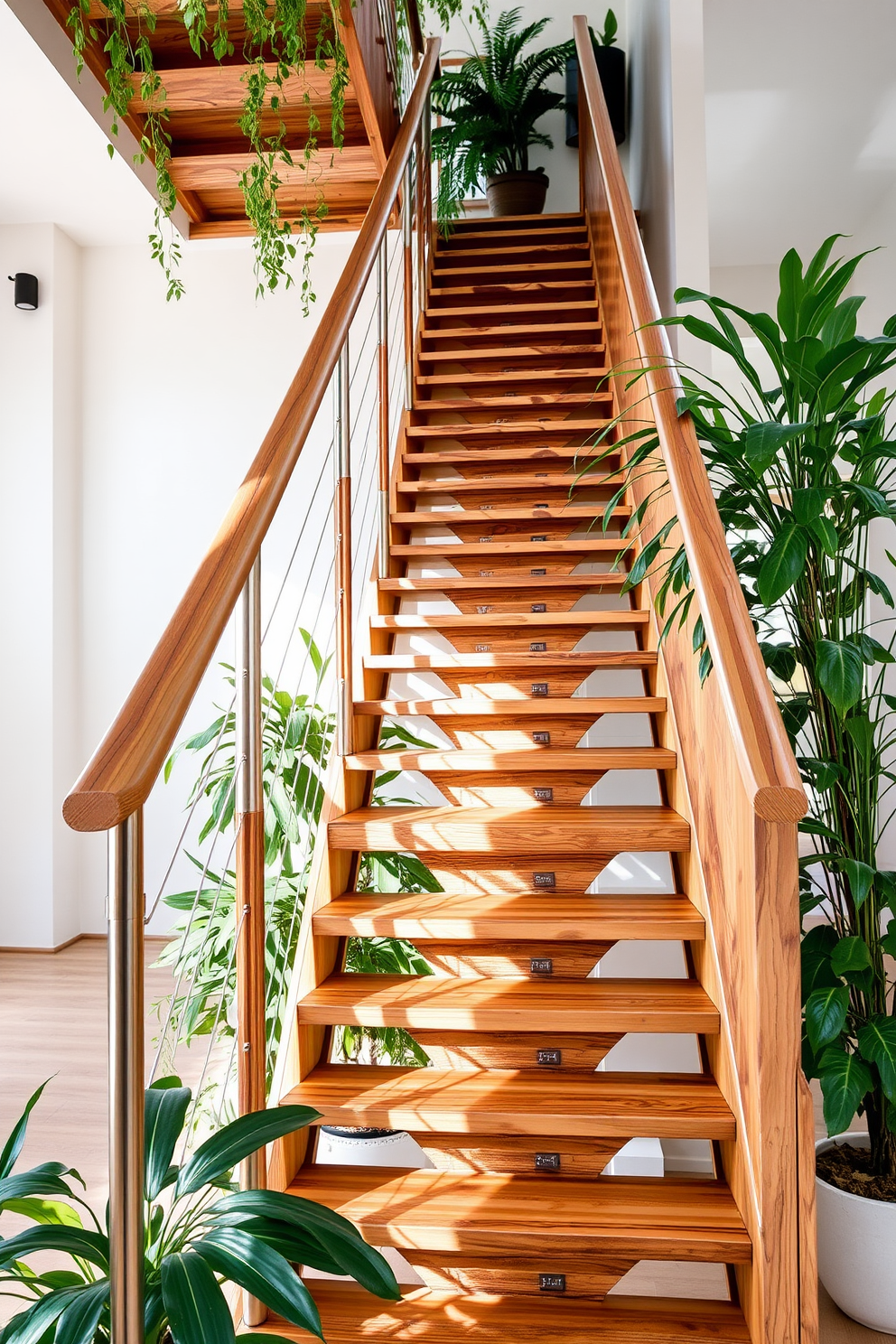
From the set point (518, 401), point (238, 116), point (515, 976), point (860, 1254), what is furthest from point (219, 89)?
point (860, 1254)

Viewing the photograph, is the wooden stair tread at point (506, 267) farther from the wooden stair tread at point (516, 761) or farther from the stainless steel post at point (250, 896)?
the stainless steel post at point (250, 896)

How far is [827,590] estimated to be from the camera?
1812 millimetres

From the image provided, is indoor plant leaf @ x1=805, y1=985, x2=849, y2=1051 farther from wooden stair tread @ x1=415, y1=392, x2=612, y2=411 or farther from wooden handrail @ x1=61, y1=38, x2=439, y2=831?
wooden stair tread @ x1=415, y1=392, x2=612, y2=411

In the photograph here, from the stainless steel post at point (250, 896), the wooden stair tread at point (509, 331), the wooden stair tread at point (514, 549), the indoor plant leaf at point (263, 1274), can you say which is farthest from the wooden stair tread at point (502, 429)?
the indoor plant leaf at point (263, 1274)

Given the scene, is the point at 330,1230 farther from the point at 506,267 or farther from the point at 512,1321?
the point at 506,267

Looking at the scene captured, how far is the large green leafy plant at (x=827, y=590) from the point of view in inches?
62.3

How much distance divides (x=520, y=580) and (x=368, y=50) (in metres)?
2.10

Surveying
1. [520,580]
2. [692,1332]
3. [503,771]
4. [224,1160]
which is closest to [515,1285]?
[692,1332]

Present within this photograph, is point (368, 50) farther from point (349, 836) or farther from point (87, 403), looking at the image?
point (349, 836)

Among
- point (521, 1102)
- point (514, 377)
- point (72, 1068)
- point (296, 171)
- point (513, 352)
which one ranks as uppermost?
point (296, 171)

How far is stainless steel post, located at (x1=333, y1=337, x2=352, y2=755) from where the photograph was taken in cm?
221

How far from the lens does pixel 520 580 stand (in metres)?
2.70

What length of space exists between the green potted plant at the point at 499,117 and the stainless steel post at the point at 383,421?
2506 mm

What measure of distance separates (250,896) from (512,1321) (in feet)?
2.36
